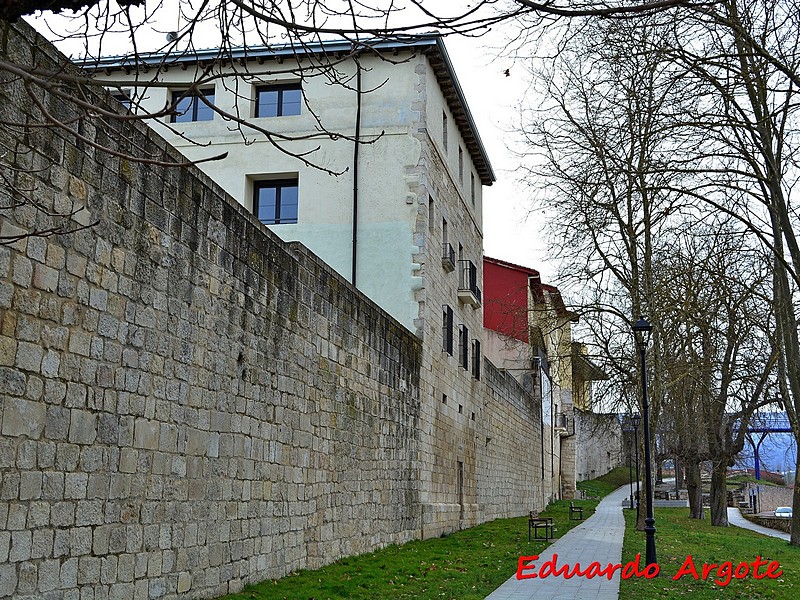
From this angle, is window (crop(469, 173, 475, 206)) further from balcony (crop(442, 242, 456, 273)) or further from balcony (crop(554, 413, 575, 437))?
balcony (crop(554, 413, 575, 437))

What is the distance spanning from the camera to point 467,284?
24.1 metres

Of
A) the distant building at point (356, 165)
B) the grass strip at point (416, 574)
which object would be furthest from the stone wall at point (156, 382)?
the distant building at point (356, 165)

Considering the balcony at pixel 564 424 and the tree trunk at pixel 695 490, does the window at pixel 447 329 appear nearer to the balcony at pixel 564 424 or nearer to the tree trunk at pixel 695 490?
the tree trunk at pixel 695 490

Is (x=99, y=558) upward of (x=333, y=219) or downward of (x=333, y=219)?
downward

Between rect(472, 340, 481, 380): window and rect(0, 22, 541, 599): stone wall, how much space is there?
35.5 ft

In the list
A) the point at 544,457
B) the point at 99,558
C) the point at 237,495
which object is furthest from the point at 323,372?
the point at 544,457

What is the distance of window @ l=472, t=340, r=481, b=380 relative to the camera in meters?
25.5

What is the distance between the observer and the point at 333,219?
1986 cm

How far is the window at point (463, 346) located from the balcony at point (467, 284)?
0.74 m

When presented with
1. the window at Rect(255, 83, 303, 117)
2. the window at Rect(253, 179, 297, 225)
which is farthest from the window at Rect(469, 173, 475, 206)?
the window at Rect(255, 83, 303, 117)

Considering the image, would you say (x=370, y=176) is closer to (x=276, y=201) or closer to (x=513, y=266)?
(x=276, y=201)

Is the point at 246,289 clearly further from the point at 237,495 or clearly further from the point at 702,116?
the point at 702,116

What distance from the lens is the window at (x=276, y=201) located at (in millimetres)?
20438

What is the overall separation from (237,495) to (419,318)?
945cm
